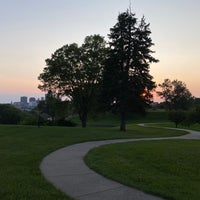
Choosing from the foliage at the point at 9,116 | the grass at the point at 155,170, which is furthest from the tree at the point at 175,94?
the grass at the point at 155,170

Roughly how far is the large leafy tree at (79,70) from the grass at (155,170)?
28549mm

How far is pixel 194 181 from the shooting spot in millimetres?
8125

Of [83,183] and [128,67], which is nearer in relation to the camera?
[83,183]

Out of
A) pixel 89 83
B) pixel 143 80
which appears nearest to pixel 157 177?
pixel 143 80

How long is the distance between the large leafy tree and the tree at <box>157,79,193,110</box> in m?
59.5

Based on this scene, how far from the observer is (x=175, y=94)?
100 m

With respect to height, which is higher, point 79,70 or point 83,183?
point 79,70

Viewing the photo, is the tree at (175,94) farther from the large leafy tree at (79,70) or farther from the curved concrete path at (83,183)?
the curved concrete path at (83,183)

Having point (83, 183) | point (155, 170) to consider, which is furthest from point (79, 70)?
point (83, 183)

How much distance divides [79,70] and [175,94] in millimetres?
63456

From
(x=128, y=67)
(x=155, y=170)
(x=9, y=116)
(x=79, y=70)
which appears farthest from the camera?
(x=9, y=116)

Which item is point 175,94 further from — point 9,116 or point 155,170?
point 155,170

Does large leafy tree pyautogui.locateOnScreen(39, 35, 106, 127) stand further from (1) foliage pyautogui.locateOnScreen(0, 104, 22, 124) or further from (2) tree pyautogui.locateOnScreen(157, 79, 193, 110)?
(2) tree pyautogui.locateOnScreen(157, 79, 193, 110)

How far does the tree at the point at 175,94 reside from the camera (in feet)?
321
